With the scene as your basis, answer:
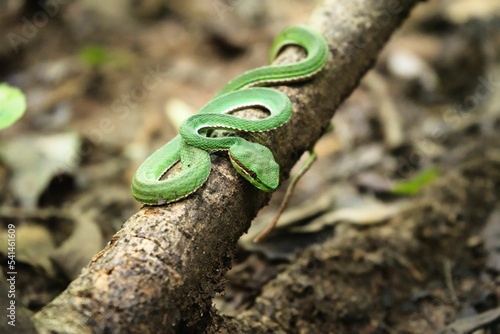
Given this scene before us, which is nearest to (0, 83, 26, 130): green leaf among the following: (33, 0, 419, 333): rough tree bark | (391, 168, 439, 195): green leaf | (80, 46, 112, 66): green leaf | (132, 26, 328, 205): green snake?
(132, 26, 328, 205): green snake

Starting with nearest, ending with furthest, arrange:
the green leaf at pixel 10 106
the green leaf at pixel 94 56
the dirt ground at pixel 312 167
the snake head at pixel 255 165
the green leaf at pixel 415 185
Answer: the snake head at pixel 255 165
the green leaf at pixel 10 106
the dirt ground at pixel 312 167
the green leaf at pixel 415 185
the green leaf at pixel 94 56

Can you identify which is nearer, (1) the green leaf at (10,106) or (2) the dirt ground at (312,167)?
(1) the green leaf at (10,106)

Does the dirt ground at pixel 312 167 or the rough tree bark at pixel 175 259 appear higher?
the dirt ground at pixel 312 167

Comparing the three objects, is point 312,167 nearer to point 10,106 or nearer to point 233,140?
point 233,140

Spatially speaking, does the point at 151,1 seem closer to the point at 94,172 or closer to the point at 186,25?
the point at 186,25

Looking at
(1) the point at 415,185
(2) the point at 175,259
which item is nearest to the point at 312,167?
(1) the point at 415,185

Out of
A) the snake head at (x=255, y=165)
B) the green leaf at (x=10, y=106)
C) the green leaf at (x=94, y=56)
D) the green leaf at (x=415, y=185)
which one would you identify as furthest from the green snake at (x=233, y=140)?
the green leaf at (x=94, y=56)

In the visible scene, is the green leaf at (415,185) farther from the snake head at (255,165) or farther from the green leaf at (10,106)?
the green leaf at (10,106)
